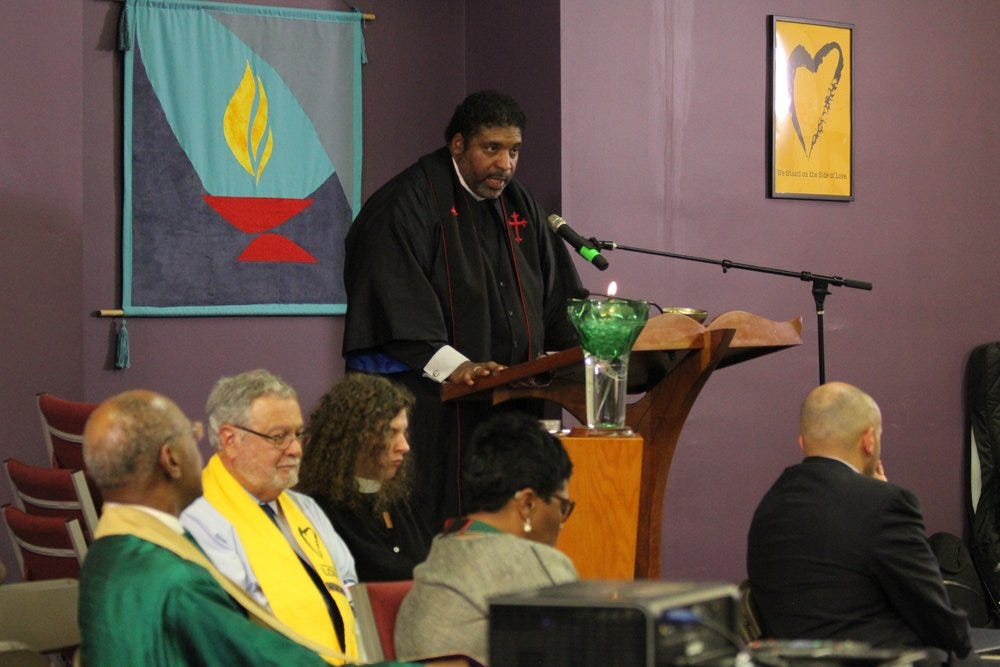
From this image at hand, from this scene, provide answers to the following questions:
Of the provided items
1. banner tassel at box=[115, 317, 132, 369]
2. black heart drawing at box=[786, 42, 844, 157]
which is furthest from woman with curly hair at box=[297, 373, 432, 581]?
black heart drawing at box=[786, 42, 844, 157]

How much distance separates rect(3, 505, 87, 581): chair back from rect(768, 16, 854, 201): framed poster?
310 centimetres

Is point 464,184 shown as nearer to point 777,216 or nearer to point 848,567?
point 848,567

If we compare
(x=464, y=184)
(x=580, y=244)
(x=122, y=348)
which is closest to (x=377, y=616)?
(x=580, y=244)

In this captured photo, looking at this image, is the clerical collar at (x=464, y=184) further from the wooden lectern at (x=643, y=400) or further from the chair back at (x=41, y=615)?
the chair back at (x=41, y=615)

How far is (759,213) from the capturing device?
5398 mm

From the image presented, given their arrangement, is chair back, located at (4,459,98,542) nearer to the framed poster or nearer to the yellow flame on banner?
the yellow flame on banner

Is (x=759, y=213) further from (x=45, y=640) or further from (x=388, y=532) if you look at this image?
(x=45, y=640)

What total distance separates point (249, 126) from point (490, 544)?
354 cm

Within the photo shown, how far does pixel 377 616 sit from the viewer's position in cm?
249

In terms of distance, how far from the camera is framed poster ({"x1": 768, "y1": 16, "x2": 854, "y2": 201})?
5.43 meters

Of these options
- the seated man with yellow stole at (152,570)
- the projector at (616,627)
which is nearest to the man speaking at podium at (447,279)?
the seated man with yellow stole at (152,570)

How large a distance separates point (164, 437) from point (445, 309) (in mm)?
1704

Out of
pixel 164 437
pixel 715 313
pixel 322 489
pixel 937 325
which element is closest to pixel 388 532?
pixel 322 489

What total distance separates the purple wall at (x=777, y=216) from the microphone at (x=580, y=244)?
1514mm
